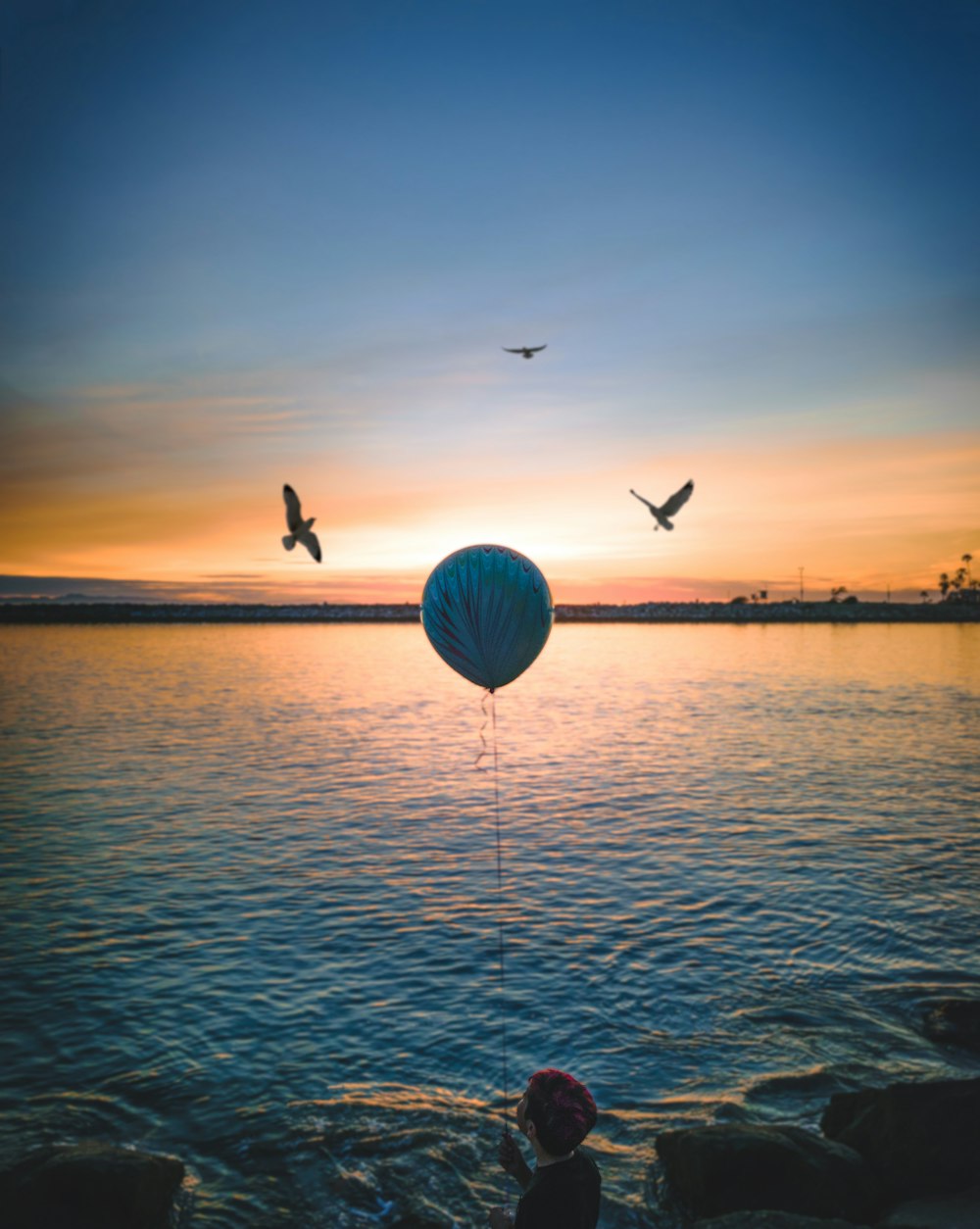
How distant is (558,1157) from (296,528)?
878 cm

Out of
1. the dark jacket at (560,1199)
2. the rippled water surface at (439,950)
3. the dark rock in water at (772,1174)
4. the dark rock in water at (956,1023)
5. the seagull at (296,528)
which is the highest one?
the seagull at (296,528)

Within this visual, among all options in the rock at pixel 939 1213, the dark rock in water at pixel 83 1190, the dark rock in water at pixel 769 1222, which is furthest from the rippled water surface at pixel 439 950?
the rock at pixel 939 1213

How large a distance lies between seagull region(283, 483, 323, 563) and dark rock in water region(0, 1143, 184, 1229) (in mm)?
6341

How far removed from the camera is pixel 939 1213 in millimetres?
7090

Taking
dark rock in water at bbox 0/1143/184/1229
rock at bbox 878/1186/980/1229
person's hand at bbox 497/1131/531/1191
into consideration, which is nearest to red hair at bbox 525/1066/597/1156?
person's hand at bbox 497/1131/531/1191

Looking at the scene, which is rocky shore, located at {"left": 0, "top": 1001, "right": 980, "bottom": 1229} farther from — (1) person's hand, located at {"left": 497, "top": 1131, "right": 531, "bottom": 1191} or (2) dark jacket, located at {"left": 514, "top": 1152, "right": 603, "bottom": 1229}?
(2) dark jacket, located at {"left": 514, "top": 1152, "right": 603, "bottom": 1229}

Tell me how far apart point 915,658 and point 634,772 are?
84.9 meters

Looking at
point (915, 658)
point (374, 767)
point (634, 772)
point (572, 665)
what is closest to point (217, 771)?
point (374, 767)

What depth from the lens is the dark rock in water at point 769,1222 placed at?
666cm

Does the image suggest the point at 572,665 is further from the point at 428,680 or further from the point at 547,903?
the point at 547,903

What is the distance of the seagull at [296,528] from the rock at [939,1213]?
8.49 meters

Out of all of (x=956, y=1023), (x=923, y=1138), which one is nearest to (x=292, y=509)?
(x=923, y=1138)

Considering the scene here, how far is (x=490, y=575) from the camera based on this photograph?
9336 mm

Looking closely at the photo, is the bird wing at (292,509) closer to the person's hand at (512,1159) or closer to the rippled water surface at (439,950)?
the rippled water surface at (439,950)
